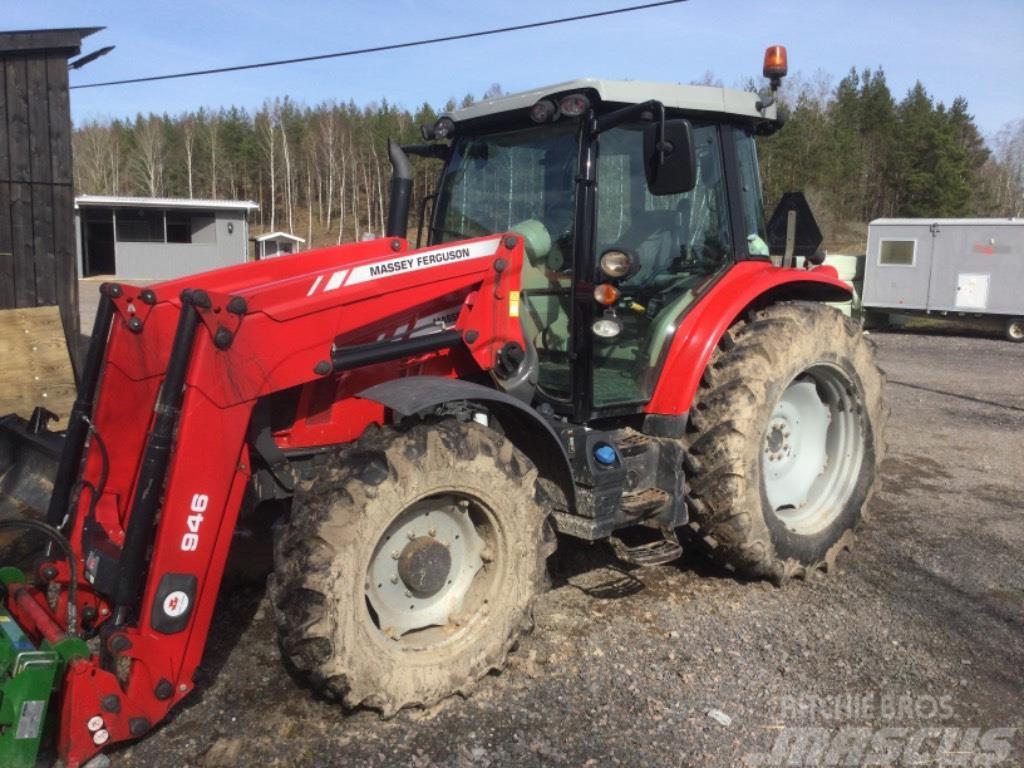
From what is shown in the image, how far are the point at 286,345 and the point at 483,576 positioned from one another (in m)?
1.22

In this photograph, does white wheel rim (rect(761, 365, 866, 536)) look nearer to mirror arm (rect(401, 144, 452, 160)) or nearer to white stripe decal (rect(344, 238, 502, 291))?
white stripe decal (rect(344, 238, 502, 291))

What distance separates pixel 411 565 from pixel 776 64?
11.3ft

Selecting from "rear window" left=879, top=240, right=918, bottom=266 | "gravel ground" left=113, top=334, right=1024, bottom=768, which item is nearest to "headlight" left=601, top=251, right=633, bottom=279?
"gravel ground" left=113, top=334, right=1024, bottom=768

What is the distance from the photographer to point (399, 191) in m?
4.50

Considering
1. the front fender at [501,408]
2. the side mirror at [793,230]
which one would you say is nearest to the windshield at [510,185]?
the front fender at [501,408]

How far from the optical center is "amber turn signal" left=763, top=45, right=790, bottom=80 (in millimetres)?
4848

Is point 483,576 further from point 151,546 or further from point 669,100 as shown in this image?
point 669,100

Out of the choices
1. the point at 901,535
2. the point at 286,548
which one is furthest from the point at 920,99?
the point at 286,548

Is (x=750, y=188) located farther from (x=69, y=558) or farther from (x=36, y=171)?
(x=36, y=171)

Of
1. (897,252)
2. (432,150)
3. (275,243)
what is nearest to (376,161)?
(275,243)

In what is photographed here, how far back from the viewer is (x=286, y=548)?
300 cm


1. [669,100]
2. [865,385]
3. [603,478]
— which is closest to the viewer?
[603,478]

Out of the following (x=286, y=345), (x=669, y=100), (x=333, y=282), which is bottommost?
(x=286, y=345)

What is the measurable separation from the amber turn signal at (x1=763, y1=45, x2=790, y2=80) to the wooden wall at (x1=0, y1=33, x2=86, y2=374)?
6862mm
